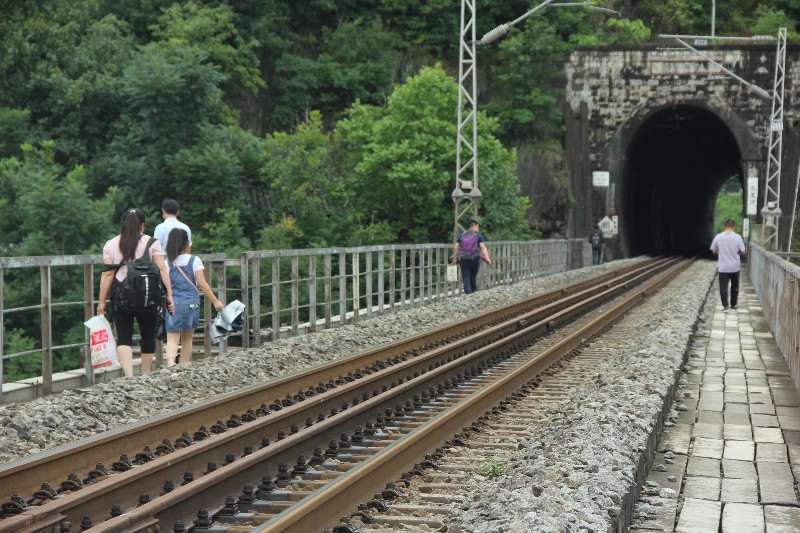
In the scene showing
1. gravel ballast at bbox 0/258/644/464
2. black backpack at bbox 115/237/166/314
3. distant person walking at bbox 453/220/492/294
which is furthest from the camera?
distant person walking at bbox 453/220/492/294

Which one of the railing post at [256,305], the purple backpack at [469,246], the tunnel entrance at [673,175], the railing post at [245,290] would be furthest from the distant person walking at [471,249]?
the tunnel entrance at [673,175]

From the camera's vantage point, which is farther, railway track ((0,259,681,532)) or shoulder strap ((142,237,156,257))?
shoulder strap ((142,237,156,257))

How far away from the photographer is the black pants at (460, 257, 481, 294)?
23.4 m

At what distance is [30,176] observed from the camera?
120ft

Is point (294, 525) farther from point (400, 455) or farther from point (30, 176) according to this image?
point (30, 176)

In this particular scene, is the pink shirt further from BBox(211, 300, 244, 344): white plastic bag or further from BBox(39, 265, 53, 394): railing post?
BBox(211, 300, 244, 344): white plastic bag

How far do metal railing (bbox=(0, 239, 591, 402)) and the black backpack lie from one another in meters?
0.40

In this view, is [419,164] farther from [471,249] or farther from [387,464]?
[387,464]

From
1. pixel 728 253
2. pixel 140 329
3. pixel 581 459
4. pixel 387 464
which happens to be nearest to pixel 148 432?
pixel 387 464

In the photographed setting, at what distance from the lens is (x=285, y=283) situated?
21.5 m

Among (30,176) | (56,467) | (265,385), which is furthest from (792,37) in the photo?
(56,467)

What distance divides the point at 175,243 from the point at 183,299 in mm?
619

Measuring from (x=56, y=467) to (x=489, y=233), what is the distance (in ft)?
112

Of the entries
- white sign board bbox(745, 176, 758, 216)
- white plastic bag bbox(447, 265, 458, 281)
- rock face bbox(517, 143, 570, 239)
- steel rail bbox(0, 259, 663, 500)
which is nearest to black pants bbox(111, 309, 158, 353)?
steel rail bbox(0, 259, 663, 500)
